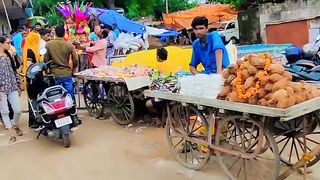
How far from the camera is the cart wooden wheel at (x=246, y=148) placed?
4148 mm

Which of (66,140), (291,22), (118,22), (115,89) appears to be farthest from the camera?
(118,22)

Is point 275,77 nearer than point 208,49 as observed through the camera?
Yes

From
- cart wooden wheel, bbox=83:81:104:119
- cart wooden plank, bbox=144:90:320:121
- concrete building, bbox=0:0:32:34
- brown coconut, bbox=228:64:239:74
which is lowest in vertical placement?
cart wooden wheel, bbox=83:81:104:119

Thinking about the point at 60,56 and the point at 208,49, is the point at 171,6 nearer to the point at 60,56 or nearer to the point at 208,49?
the point at 60,56

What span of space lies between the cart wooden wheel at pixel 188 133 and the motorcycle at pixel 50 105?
1.78 meters

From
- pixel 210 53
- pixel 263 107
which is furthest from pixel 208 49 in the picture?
pixel 263 107

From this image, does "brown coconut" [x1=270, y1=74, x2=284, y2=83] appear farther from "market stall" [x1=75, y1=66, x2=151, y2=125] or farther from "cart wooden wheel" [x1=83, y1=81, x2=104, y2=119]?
"cart wooden wheel" [x1=83, y1=81, x2=104, y2=119]

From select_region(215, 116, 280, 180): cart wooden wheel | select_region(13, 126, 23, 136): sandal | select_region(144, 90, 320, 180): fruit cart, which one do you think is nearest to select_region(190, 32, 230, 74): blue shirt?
select_region(144, 90, 320, 180): fruit cart

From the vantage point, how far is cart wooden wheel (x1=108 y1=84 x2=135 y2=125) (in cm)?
733

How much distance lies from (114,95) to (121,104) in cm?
28

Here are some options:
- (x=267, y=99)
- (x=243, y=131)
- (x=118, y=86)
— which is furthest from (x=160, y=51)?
(x=267, y=99)

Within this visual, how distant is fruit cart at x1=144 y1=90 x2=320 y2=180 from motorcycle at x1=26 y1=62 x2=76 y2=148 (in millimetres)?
1579

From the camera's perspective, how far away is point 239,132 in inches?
180

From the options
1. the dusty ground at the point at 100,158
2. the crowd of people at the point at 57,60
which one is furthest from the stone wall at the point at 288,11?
the dusty ground at the point at 100,158
